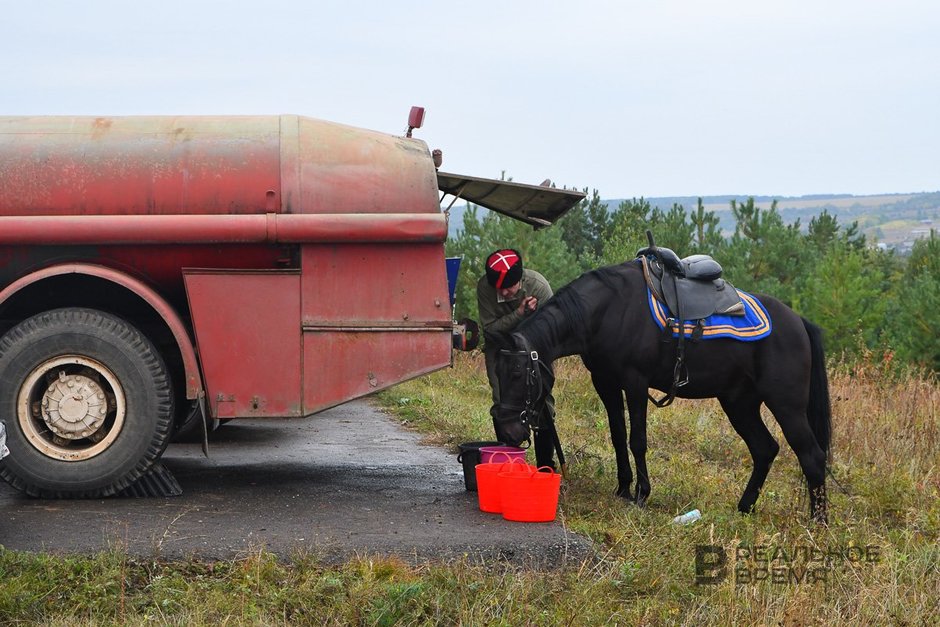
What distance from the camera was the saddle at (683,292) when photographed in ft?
23.7

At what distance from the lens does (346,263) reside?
707 cm

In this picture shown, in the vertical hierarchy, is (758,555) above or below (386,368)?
below

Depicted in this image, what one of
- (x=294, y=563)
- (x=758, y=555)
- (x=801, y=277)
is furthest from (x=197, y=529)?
(x=801, y=277)

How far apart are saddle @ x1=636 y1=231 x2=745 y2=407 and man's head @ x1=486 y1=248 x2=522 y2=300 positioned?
0.84m

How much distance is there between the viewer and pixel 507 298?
7.81 metres

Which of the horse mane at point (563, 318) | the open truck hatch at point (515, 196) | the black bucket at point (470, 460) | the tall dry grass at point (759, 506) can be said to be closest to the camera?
the tall dry grass at point (759, 506)

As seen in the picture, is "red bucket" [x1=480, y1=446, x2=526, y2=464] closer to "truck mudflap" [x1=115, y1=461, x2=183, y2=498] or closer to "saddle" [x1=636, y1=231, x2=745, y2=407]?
"saddle" [x1=636, y1=231, x2=745, y2=407]

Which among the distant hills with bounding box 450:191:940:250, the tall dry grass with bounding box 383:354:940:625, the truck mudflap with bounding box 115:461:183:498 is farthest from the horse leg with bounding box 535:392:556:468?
the distant hills with bounding box 450:191:940:250

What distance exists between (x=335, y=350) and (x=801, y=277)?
19753 mm

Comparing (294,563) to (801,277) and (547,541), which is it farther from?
(801,277)

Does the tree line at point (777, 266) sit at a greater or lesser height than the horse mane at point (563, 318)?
lesser

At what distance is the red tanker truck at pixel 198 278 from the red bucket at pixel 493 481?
750 millimetres

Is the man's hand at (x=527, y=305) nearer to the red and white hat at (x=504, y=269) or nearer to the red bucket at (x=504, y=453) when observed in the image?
the red and white hat at (x=504, y=269)

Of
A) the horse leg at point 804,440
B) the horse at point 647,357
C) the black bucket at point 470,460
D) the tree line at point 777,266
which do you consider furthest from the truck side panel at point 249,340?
the tree line at point 777,266
